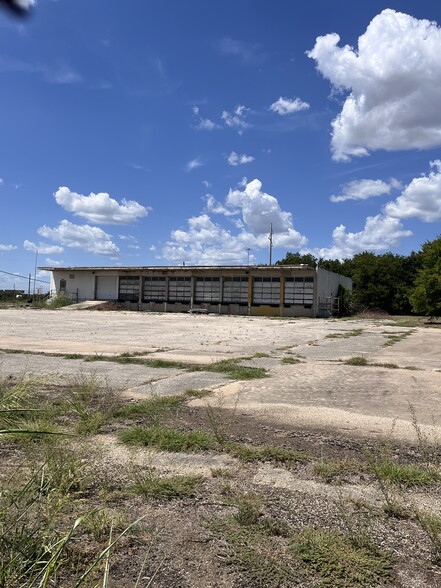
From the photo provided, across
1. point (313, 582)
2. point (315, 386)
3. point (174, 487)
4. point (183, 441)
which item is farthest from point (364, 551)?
point (315, 386)

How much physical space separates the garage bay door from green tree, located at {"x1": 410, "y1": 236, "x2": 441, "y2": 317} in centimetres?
3099

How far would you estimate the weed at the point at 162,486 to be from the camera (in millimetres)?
3506

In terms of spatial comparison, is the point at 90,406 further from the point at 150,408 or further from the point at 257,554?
→ the point at 257,554

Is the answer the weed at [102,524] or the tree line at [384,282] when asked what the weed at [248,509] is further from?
the tree line at [384,282]

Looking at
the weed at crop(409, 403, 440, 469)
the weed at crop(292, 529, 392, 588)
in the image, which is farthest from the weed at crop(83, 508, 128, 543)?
the weed at crop(409, 403, 440, 469)

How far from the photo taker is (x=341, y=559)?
2.66 metres

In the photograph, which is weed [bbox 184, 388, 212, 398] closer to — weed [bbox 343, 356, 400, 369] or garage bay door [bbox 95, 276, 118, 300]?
weed [bbox 343, 356, 400, 369]

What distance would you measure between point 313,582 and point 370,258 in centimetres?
5906

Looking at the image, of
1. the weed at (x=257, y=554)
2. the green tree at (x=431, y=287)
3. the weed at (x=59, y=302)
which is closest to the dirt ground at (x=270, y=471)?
the weed at (x=257, y=554)

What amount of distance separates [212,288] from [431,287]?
21476mm

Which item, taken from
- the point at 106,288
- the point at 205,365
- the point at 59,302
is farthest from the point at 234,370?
the point at 106,288

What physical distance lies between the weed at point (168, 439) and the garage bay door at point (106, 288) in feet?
160

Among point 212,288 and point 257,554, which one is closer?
point 257,554

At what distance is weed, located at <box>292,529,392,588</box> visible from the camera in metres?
2.50
